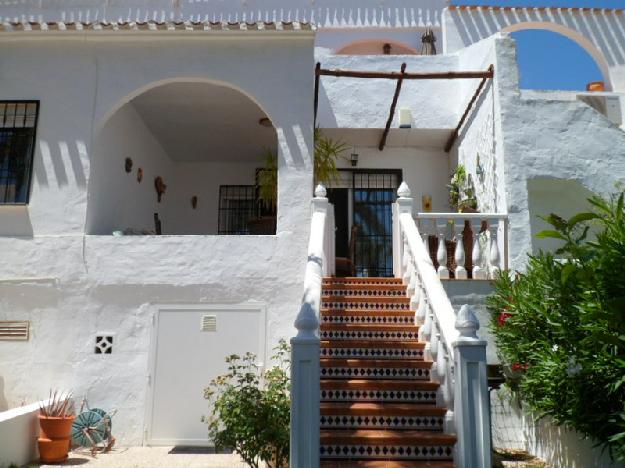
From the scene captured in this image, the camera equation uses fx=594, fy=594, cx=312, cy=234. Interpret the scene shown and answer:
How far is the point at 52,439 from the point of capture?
7.23 m

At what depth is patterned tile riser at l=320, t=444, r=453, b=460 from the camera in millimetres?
5488

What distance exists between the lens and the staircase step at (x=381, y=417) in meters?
5.84

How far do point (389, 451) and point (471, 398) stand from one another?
101 cm

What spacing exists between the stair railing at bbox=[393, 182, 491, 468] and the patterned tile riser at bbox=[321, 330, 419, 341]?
17 cm

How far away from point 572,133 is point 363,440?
244 inches

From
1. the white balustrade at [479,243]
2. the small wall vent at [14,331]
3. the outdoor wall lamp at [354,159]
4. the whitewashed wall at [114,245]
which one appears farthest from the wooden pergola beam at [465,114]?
the small wall vent at [14,331]

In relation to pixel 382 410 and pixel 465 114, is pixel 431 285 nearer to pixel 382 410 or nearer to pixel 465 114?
pixel 382 410

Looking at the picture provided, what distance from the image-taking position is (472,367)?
5.11 meters

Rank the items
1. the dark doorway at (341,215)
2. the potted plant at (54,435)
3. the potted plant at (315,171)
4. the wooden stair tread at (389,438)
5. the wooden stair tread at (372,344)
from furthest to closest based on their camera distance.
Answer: the dark doorway at (341,215) < the potted plant at (315,171) < the potted plant at (54,435) < the wooden stair tread at (372,344) < the wooden stair tread at (389,438)

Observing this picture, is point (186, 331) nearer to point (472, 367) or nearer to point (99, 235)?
point (99, 235)

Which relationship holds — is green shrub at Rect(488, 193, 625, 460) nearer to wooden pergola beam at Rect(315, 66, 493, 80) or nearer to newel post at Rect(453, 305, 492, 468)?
newel post at Rect(453, 305, 492, 468)

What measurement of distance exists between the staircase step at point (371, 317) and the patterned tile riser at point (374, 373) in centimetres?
97

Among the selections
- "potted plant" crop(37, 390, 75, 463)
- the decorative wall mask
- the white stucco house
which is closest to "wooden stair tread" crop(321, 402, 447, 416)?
the white stucco house

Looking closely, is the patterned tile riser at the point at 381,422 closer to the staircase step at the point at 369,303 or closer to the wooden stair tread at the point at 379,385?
the wooden stair tread at the point at 379,385
